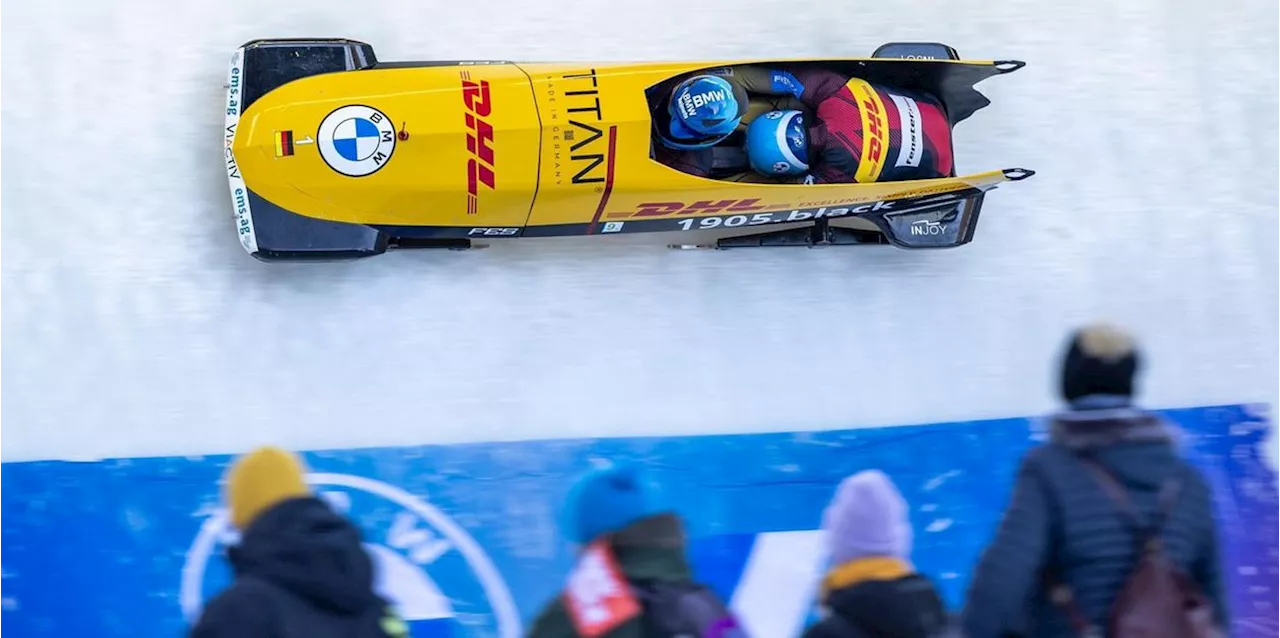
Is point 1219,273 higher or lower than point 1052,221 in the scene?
lower

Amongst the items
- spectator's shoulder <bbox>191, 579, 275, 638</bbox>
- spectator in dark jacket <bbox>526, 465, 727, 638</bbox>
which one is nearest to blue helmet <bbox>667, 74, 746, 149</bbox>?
spectator in dark jacket <bbox>526, 465, 727, 638</bbox>

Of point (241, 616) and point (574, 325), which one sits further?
point (574, 325)

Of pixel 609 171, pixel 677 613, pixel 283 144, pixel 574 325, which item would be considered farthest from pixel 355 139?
pixel 677 613

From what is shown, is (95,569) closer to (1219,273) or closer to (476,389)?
(476,389)

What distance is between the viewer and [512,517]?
3467mm

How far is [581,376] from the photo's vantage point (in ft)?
12.5

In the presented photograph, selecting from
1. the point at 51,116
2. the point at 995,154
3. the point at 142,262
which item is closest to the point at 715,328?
the point at 995,154

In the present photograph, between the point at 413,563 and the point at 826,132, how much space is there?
1918mm

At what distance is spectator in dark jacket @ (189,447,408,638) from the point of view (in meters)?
1.68

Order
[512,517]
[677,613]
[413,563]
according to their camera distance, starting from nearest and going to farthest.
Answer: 1. [677,613]
2. [413,563]
3. [512,517]

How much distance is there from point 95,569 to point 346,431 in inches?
32.1

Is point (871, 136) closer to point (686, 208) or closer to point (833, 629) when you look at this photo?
point (686, 208)

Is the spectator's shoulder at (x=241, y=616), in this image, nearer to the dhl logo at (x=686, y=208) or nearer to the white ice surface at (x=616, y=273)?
the white ice surface at (x=616, y=273)

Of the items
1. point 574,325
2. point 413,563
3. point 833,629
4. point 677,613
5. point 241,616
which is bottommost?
point 413,563
